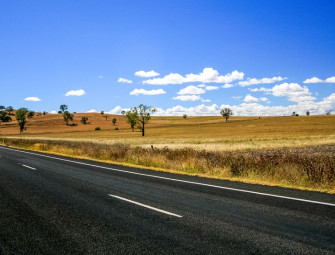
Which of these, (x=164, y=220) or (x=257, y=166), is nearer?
(x=164, y=220)

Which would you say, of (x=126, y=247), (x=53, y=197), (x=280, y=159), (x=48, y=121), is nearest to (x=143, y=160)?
(x=280, y=159)

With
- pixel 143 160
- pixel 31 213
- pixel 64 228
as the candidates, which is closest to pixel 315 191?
pixel 64 228

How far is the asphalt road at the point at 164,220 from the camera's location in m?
4.38

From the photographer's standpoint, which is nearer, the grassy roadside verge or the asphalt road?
the asphalt road

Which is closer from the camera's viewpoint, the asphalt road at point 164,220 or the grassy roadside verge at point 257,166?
Answer: the asphalt road at point 164,220

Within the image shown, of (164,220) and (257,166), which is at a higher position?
(257,166)

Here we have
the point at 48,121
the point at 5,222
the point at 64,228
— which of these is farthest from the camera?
the point at 48,121

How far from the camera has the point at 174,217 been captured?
19.1ft

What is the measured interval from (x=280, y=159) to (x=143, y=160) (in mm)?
8011

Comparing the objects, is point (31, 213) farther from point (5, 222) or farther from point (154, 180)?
point (154, 180)

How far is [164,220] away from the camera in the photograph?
5.62 metres

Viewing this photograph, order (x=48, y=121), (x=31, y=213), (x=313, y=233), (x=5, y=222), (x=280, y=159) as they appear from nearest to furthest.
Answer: (x=313, y=233) → (x=5, y=222) → (x=31, y=213) → (x=280, y=159) → (x=48, y=121)

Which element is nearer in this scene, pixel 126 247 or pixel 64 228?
pixel 126 247

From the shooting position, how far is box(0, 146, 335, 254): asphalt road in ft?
14.4
